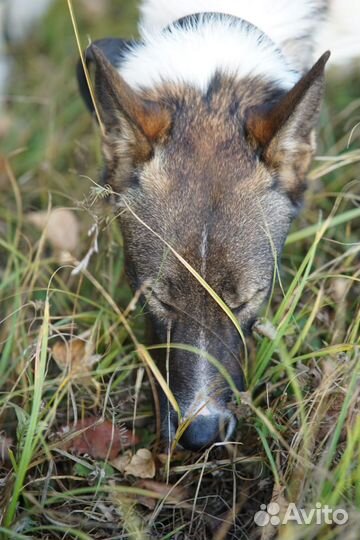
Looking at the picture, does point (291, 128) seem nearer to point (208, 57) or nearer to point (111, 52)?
point (208, 57)

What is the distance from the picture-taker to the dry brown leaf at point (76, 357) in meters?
3.90

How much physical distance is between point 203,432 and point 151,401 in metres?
0.63

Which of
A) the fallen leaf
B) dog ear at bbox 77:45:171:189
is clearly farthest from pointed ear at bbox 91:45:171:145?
the fallen leaf

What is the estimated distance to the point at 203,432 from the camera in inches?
136

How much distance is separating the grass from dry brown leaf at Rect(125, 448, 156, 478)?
52 millimetres

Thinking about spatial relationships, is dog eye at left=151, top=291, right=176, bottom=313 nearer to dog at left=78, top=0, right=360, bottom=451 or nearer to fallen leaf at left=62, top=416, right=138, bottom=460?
dog at left=78, top=0, right=360, bottom=451

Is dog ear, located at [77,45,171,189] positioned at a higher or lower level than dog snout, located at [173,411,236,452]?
higher

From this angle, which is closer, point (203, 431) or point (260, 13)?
point (203, 431)

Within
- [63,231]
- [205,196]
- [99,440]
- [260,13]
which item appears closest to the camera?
[205,196]

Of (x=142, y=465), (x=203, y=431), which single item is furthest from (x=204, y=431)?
(x=142, y=465)

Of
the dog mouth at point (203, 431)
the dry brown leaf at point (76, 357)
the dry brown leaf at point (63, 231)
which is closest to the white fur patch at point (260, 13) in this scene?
the dry brown leaf at point (63, 231)

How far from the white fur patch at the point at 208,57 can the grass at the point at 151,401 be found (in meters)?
0.69

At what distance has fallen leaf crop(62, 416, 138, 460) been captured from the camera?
3.78 metres

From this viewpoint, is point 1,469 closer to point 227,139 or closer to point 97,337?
point 97,337
